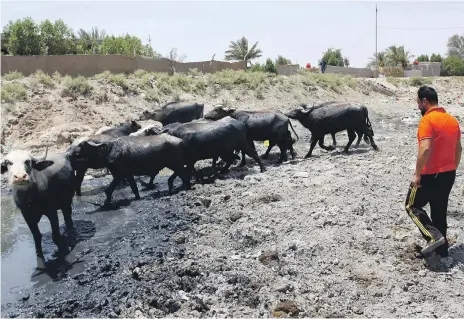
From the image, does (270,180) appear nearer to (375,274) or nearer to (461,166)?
(461,166)

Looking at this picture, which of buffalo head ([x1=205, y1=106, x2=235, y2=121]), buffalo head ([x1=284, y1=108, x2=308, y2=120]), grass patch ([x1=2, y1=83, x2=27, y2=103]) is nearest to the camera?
buffalo head ([x1=205, y1=106, x2=235, y2=121])

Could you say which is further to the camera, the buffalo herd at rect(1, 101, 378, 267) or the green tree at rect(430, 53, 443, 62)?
the green tree at rect(430, 53, 443, 62)

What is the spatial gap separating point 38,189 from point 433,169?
5808 mm

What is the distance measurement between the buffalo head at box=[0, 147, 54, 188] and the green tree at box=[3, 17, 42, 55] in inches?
1369

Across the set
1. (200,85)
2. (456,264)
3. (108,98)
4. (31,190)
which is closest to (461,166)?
(456,264)

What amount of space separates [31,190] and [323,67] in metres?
40.5

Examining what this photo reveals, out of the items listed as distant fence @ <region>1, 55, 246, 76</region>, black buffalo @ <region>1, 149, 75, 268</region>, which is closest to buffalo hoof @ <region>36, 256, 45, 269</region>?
black buffalo @ <region>1, 149, 75, 268</region>

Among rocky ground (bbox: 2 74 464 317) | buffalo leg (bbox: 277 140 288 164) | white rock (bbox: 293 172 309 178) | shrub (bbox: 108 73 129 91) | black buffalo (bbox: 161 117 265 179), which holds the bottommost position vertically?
rocky ground (bbox: 2 74 464 317)

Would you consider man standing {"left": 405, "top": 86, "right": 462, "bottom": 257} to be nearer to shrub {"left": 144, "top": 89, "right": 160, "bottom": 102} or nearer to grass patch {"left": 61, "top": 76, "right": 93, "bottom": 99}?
grass patch {"left": 61, "top": 76, "right": 93, "bottom": 99}

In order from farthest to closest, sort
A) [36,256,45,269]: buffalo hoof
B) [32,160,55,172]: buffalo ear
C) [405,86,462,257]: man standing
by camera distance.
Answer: [36,256,45,269]: buffalo hoof → [32,160,55,172]: buffalo ear → [405,86,462,257]: man standing

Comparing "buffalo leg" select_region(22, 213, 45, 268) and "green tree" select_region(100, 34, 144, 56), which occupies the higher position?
"green tree" select_region(100, 34, 144, 56)

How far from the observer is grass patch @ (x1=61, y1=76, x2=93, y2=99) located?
23.5 metres

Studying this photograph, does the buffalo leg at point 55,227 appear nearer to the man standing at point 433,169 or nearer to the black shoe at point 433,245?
the man standing at point 433,169

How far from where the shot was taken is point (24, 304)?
279 inches
